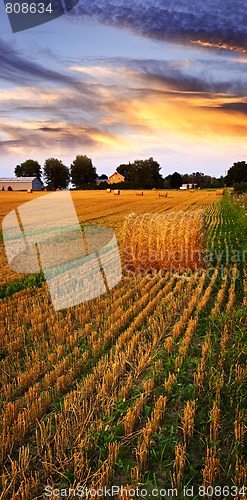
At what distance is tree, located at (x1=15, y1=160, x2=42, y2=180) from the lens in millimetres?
111812

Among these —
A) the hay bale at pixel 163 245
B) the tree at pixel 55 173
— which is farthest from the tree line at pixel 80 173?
the hay bale at pixel 163 245

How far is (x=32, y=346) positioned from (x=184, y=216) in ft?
23.1

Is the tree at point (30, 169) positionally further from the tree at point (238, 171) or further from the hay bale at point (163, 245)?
the hay bale at point (163, 245)

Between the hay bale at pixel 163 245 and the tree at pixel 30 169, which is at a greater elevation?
the tree at pixel 30 169

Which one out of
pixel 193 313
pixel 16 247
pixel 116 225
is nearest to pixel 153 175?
pixel 116 225

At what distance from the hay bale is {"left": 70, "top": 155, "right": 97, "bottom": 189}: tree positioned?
9525 centimetres

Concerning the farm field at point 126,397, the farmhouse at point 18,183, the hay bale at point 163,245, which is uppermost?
the farmhouse at point 18,183

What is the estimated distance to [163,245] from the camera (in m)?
12.0

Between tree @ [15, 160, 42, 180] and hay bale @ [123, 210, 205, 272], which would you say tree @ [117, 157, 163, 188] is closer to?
tree @ [15, 160, 42, 180]

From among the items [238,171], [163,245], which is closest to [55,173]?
[238,171]

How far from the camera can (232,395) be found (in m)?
5.31

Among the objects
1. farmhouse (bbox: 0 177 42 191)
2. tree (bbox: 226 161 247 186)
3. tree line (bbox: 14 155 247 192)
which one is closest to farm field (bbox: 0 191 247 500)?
farmhouse (bbox: 0 177 42 191)

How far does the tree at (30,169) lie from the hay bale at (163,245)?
335 ft

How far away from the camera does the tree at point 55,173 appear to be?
10725cm
